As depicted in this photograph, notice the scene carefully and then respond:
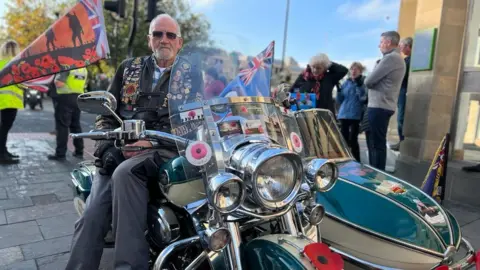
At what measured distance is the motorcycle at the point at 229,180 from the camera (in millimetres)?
1613

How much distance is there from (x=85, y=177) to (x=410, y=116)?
4.81m

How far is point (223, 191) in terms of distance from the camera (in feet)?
5.29

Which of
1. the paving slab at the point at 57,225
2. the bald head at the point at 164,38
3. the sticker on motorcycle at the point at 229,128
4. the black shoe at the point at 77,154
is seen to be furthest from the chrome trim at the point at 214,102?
the black shoe at the point at 77,154

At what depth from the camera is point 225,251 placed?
1737 mm

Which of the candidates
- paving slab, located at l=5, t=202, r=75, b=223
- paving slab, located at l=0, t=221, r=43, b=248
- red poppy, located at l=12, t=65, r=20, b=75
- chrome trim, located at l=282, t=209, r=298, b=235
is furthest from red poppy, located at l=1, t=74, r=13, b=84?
chrome trim, located at l=282, t=209, r=298, b=235

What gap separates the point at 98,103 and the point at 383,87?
4.22m

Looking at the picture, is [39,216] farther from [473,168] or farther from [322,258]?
[473,168]

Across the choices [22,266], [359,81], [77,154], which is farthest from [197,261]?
[77,154]

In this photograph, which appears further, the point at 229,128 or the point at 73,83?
the point at 73,83

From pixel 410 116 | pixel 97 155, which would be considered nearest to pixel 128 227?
pixel 97 155

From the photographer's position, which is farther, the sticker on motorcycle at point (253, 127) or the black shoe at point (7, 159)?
the black shoe at point (7, 159)

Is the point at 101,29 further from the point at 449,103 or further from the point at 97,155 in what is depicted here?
the point at 449,103

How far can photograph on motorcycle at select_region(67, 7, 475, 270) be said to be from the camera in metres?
1.66

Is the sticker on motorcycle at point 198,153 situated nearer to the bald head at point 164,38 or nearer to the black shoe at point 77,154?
the bald head at point 164,38
